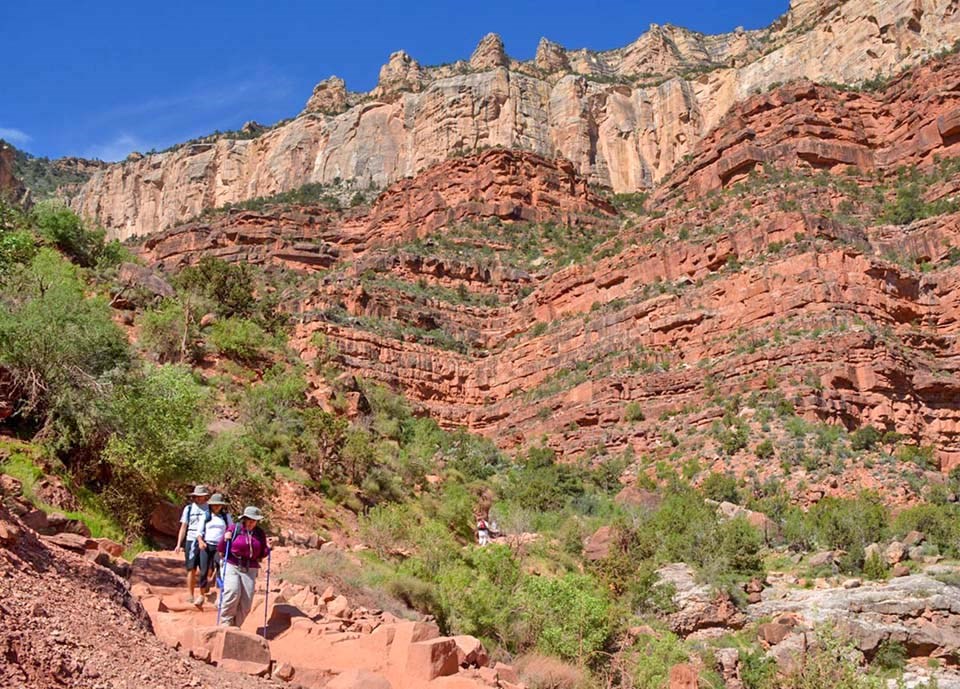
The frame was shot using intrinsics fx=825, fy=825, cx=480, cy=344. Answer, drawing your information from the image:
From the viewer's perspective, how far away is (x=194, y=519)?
29.0ft

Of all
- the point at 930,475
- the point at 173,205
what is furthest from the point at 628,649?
the point at 173,205

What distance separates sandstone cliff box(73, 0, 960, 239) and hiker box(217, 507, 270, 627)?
2590 inches

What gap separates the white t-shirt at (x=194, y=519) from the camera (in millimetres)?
8630

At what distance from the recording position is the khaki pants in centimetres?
746

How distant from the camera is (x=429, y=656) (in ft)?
23.6

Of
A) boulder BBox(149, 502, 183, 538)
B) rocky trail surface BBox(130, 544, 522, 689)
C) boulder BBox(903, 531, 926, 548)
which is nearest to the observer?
rocky trail surface BBox(130, 544, 522, 689)

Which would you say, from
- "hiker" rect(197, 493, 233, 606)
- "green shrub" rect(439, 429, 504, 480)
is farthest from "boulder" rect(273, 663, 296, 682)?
"green shrub" rect(439, 429, 504, 480)

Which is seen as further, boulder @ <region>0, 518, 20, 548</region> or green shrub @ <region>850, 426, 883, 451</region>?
green shrub @ <region>850, 426, 883, 451</region>

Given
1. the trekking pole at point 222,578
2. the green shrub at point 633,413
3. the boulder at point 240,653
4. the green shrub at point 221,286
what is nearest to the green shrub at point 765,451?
the green shrub at point 633,413

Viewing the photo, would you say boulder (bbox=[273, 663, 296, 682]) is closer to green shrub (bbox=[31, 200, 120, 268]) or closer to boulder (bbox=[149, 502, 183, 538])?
boulder (bbox=[149, 502, 183, 538])

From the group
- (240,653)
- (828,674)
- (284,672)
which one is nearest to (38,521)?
(240,653)

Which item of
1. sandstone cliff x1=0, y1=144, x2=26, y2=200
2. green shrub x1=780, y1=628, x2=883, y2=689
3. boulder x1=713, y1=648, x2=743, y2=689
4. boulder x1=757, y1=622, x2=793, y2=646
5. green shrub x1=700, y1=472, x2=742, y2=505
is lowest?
boulder x1=713, y1=648, x2=743, y2=689

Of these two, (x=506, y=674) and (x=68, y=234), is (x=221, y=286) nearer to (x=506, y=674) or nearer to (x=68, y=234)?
(x=68, y=234)

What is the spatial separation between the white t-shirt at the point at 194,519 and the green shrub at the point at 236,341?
16.7 metres
